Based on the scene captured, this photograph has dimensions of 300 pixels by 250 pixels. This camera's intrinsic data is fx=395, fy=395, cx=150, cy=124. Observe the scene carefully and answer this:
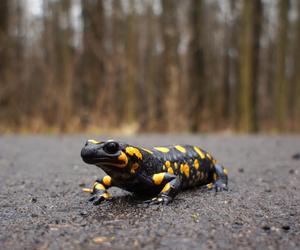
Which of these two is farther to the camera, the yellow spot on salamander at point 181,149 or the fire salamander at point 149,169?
the yellow spot on salamander at point 181,149

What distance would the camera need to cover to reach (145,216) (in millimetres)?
2865

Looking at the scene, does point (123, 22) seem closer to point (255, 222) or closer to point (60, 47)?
point (60, 47)

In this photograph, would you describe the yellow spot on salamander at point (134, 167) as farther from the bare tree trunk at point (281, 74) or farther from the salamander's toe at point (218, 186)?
the bare tree trunk at point (281, 74)

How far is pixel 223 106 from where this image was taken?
26.1 metres

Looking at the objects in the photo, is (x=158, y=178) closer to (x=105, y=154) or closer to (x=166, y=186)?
(x=166, y=186)

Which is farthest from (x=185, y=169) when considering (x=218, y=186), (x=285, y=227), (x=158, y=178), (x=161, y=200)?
(x=285, y=227)

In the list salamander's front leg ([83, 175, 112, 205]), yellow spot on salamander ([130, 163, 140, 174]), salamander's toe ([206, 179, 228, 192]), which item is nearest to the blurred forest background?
salamander's toe ([206, 179, 228, 192])

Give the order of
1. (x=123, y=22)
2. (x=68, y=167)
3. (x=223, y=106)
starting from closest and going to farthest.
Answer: (x=68, y=167) < (x=123, y=22) < (x=223, y=106)

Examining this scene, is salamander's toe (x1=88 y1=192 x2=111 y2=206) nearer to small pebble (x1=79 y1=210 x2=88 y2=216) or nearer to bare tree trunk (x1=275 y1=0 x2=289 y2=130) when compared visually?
small pebble (x1=79 y1=210 x2=88 y2=216)

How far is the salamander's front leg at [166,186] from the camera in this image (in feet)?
10.7

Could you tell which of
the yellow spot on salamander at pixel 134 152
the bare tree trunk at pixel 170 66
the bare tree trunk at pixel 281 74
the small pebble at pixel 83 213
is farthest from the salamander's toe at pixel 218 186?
the bare tree trunk at pixel 281 74

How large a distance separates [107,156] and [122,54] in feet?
40.5

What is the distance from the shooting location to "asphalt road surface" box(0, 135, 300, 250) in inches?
90.8

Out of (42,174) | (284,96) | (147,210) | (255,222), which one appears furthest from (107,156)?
(284,96)
